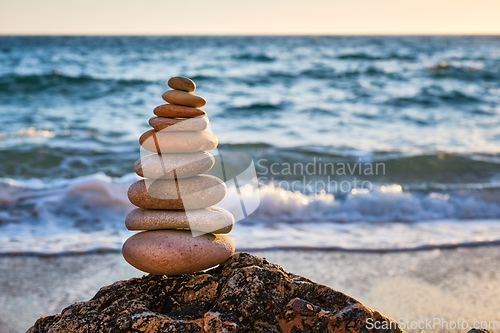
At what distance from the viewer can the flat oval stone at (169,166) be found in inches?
76.6

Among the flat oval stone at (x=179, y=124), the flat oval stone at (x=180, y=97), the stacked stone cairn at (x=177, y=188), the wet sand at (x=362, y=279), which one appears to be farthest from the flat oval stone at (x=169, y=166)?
the wet sand at (x=362, y=279)

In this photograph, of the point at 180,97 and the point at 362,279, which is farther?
the point at 362,279

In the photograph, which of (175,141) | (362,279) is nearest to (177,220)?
(175,141)

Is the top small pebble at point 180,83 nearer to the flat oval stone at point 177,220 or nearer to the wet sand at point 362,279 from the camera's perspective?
the flat oval stone at point 177,220

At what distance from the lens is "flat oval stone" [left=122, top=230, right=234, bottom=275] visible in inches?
72.6

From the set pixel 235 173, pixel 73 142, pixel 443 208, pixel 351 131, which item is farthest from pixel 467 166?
pixel 73 142

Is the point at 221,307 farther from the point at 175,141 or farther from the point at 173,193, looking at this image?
the point at 175,141

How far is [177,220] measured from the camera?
1.96 m

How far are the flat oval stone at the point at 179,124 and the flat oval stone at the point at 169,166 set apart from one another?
0.13m

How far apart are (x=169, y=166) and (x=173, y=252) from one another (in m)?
0.43

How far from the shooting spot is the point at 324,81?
15484 millimetres

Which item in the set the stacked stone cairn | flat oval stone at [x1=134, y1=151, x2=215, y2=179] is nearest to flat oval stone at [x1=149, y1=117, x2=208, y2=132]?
the stacked stone cairn

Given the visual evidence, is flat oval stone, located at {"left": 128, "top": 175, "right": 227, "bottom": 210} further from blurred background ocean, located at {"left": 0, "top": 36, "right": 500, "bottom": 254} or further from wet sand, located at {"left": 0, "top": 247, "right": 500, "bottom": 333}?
blurred background ocean, located at {"left": 0, "top": 36, "right": 500, "bottom": 254}

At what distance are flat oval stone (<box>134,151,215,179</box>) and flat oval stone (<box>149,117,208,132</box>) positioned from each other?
0.13 metres
